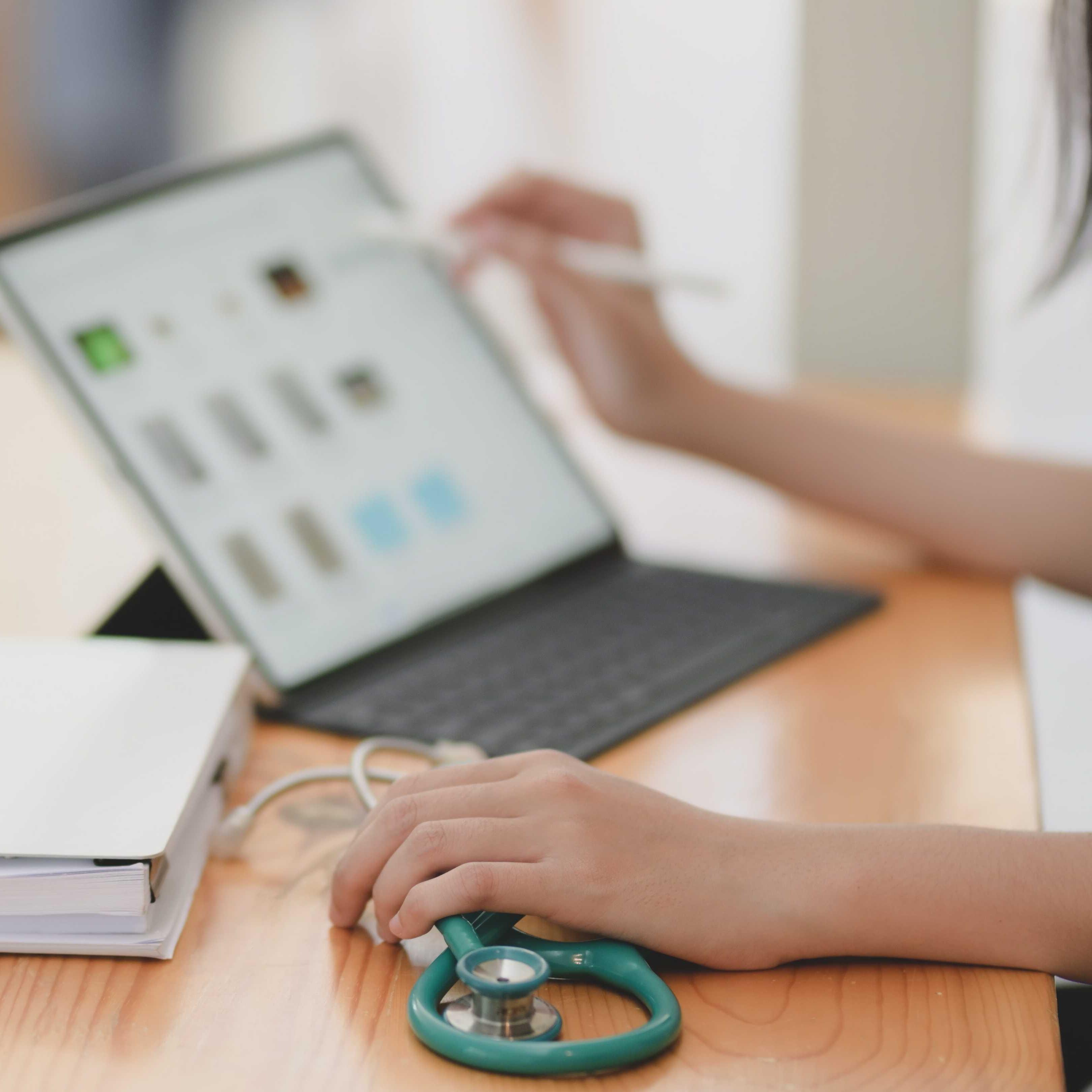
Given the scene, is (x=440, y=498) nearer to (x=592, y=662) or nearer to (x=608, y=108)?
(x=592, y=662)

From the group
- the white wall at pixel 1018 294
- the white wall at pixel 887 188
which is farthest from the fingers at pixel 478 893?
the white wall at pixel 887 188

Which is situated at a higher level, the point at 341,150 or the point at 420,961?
the point at 341,150

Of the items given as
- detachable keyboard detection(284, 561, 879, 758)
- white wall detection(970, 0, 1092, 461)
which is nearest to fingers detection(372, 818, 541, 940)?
detachable keyboard detection(284, 561, 879, 758)

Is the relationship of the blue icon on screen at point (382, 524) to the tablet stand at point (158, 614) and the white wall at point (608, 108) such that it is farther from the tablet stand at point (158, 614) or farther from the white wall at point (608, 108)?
the white wall at point (608, 108)

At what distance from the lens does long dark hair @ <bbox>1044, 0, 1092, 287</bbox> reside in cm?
80

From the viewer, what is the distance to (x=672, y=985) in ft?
1.55

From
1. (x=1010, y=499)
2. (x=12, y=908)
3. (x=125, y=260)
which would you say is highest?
(x=125, y=260)

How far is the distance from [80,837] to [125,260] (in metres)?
0.42

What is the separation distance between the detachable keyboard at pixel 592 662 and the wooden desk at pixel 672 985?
0.07 ft

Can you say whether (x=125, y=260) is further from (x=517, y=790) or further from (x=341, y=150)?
(x=517, y=790)

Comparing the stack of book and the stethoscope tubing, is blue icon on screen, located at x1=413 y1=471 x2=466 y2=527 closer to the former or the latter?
the stack of book

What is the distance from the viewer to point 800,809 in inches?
23.5

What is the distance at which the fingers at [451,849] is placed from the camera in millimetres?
472

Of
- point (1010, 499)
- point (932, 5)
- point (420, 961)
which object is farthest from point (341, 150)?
point (932, 5)
